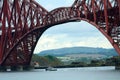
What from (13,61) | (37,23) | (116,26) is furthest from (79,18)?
(13,61)

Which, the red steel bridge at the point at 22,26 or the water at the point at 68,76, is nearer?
the water at the point at 68,76

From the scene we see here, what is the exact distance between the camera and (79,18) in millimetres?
98000

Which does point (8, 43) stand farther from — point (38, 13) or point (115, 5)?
point (115, 5)

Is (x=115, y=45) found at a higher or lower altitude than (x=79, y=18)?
lower

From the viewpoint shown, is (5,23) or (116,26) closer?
(116,26)

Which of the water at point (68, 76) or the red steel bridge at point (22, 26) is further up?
the red steel bridge at point (22, 26)

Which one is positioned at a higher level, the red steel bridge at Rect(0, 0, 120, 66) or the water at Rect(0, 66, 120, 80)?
the red steel bridge at Rect(0, 0, 120, 66)

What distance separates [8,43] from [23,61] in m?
10.1

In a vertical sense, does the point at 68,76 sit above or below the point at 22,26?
below

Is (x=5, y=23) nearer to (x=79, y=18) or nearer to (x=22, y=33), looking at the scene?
(x=22, y=33)

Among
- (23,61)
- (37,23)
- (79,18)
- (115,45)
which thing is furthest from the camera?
(23,61)

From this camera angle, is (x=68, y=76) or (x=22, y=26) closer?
(x=68, y=76)

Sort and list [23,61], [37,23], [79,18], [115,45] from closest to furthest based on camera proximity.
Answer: [115,45]
[79,18]
[37,23]
[23,61]

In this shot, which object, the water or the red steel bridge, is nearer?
the water
